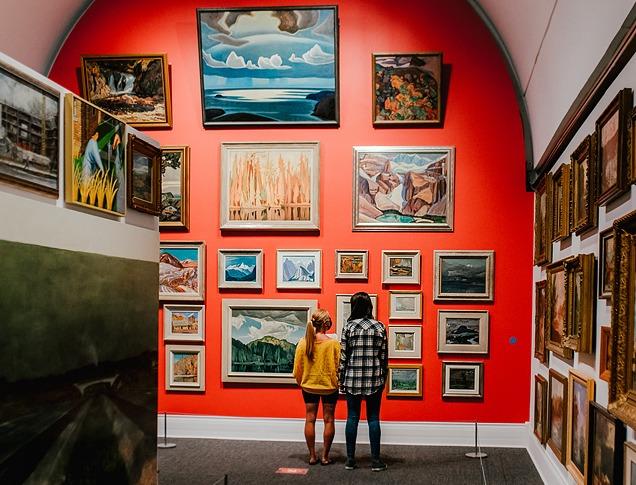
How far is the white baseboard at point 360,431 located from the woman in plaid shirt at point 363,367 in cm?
154

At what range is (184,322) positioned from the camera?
36.2ft

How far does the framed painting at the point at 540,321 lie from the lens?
8.80 m

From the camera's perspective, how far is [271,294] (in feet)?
→ 35.9

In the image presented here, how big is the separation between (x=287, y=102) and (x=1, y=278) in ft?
23.4

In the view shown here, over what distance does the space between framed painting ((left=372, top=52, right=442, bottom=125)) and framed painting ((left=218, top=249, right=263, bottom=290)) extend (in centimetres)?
265

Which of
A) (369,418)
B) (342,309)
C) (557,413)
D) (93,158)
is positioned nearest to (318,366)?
(369,418)

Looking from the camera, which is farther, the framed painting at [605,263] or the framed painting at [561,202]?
the framed painting at [561,202]

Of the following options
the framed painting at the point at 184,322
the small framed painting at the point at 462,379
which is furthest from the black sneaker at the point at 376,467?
the framed painting at the point at 184,322

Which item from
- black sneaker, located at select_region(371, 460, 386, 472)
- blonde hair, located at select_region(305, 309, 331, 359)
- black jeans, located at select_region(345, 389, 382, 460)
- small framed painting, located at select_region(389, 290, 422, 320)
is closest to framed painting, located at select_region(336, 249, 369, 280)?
small framed painting, located at select_region(389, 290, 422, 320)

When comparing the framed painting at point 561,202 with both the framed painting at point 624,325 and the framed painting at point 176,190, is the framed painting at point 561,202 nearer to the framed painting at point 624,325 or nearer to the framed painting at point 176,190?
the framed painting at point 624,325

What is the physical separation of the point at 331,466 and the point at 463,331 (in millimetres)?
2810

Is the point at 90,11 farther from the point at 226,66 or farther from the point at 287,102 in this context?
the point at 287,102

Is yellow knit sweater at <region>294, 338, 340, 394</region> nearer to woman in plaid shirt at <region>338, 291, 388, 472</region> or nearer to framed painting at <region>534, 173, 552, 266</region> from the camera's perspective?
woman in plaid shirt at <region>338, 291, 388, 472</region>

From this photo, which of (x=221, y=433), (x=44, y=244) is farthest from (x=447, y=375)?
(x=44, y=244)
